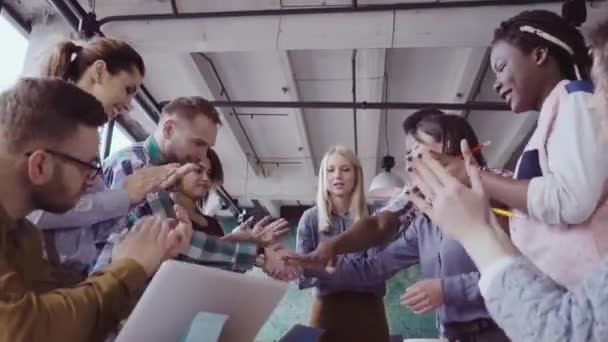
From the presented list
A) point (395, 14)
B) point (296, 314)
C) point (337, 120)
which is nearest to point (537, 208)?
point (395, 14)

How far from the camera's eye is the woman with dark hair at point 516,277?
2.09 ft

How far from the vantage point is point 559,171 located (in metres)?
1.01

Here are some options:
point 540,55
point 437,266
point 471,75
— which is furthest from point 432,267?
point 471,75

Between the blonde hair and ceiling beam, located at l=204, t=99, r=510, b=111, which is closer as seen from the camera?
the blonde hair

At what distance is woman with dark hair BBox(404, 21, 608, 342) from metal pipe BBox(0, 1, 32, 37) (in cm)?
300

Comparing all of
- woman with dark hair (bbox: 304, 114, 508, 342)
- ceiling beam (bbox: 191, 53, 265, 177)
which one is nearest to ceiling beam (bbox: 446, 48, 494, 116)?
ceiling beam (bbox: 191, 53, 265, 177)

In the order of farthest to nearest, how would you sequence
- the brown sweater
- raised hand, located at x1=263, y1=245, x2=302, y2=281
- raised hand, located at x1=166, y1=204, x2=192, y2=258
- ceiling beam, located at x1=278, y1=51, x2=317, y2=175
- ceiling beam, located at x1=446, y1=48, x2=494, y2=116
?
1. ceiling beam, located at x1=278, y1=51, x2=317, y2=175
2. ceiling beam, located at x1=446, y1=48, x2=494, y2=116
3. raised hand, located at x1=263, y1=245, x2=302, y2=281
4. raised hand, located at x1=166, y1=204, x2=192, y2=258
5. the brown sweater

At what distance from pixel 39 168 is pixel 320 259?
1.08 meters

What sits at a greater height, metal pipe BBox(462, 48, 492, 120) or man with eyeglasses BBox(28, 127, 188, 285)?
metal pipe BBox(462, 48, 492, 120)

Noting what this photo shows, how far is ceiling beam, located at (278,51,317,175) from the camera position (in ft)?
13.0

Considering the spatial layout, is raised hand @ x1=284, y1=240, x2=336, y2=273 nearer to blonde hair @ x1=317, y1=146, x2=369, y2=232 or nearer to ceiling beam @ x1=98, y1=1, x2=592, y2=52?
blonde hair @ x1=317, y1=146, x2=369, y2=232

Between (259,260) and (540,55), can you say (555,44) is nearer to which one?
(540,55)

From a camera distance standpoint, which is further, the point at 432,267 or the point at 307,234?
the point at 307,234

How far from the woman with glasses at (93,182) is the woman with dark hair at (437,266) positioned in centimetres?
69
